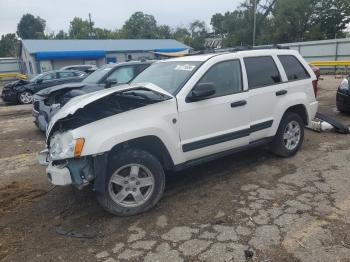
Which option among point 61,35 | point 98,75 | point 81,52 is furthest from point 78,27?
point 98,75

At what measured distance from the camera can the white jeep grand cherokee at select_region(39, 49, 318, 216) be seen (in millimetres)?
3678

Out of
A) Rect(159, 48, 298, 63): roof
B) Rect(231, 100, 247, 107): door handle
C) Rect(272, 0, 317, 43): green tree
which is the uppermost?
Rect(272, 0, 317, 43): green tree

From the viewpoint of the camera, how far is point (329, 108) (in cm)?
1012

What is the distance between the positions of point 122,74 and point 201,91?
5342 millimetres

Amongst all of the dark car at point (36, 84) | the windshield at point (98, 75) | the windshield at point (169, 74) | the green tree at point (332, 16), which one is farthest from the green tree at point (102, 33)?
the windshield at point (169, 74)

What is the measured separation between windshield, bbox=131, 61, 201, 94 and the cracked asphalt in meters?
1.40

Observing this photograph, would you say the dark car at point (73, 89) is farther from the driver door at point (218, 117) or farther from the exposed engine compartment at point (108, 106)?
the driver door at point (218, 117)

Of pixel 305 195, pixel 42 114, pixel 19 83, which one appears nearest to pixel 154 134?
pixel 305 195

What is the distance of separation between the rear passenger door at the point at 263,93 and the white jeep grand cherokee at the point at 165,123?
0.01m

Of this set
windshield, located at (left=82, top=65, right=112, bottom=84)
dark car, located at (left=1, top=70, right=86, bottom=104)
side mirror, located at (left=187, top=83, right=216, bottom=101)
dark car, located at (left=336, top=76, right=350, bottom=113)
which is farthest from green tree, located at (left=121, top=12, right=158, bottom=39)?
side mirror, located at (left=187, top=83, right=216, bottom=101)

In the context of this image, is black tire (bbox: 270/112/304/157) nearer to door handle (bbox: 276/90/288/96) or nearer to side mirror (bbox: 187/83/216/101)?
door handle (bbox: 276/90/288/96)

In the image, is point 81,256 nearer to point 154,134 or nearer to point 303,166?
point 154,134

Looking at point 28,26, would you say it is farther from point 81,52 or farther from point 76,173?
point 76,173

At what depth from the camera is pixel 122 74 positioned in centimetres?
916
